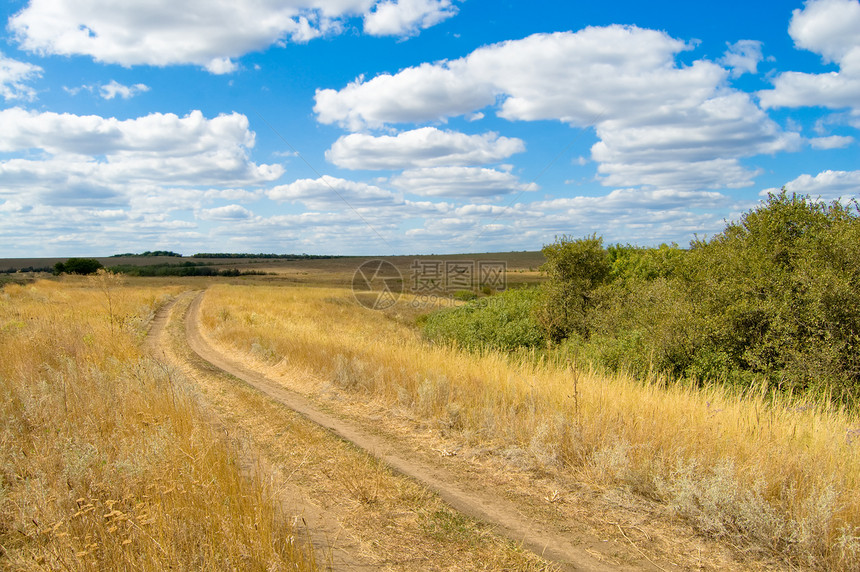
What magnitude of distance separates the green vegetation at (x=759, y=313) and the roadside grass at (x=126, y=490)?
719cm

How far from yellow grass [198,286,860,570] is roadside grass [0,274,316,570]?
3297mm

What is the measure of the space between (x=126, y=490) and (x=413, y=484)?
2.69 metres

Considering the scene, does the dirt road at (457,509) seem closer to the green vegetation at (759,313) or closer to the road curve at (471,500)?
the road curve at (471,500)

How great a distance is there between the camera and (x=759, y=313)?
1072cm

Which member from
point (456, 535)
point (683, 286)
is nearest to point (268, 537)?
point (456, 535)

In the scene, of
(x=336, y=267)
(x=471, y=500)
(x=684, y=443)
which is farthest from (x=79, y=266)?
(x=684, y=443)

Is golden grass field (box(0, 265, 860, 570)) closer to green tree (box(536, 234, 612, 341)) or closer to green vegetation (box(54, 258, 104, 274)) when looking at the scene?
green tree (box(536, 234, 612, 341))

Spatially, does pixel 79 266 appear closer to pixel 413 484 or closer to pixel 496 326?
pixel 496 326

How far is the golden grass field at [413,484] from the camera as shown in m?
3.59

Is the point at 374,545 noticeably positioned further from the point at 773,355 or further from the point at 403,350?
the point at 773,355

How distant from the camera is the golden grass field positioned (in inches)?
141

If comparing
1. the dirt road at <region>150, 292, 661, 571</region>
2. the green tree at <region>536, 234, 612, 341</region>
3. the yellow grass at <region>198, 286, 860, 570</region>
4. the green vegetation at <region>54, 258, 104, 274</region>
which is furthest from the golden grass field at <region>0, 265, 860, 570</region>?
the green vegetation at <region>54, 258, 104, 274</region>

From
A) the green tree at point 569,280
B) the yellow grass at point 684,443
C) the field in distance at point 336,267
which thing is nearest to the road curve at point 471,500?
the yellow grass at point 684,443

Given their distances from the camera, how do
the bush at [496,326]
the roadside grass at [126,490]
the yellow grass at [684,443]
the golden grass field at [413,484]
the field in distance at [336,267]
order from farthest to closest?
the field in distance at [336,267], the bush at [496,326], the yellow grass at [684,443], the golden grass field at [413,484], the roadside grass at [126,490]
